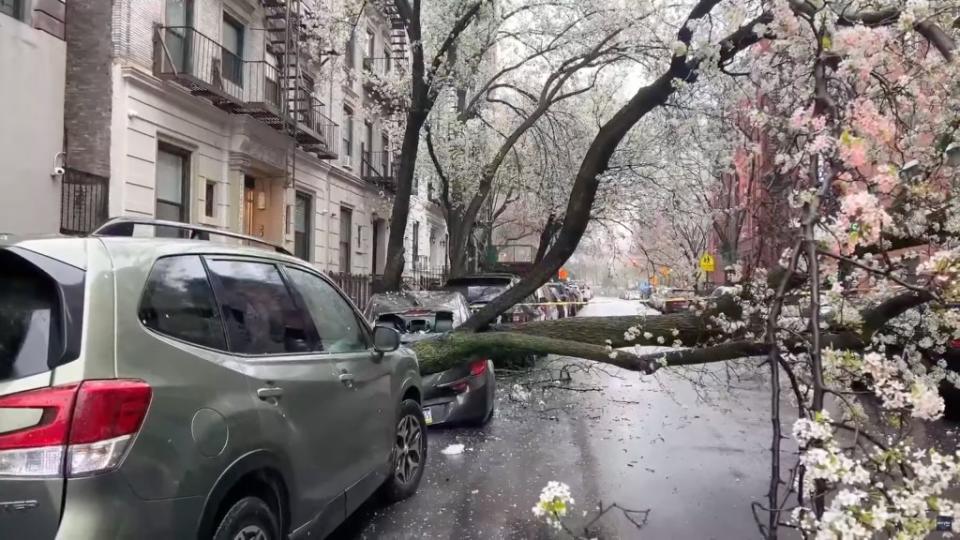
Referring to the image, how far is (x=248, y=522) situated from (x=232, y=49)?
14971mm

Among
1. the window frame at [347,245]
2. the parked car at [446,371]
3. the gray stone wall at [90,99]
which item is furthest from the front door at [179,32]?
the window frame at [347,245]

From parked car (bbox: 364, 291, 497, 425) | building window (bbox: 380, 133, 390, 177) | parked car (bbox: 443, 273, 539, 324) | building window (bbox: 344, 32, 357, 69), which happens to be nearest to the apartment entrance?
building window (bbox: 344, 32, 357, 69)

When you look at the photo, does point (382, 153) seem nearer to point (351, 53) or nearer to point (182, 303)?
point (351, 53)

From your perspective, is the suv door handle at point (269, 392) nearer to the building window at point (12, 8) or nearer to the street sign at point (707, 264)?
the street sign at point (707, 264)

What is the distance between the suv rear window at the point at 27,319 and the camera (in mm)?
2252

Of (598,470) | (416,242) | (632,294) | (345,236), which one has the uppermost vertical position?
(416,242)

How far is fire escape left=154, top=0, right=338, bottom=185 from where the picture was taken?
13.0m

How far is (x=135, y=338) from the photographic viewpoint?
2451mm

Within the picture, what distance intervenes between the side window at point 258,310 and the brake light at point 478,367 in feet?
11.6

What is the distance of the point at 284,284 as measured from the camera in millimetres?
3838

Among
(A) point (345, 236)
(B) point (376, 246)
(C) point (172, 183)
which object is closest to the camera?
(C) point (172, 183)

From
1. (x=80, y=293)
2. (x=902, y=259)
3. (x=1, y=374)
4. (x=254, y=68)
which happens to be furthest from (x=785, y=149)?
(x=254, y=68)

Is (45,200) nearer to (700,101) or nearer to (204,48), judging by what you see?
(204,48)

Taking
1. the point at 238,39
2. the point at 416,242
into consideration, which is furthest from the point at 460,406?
the point at 416,242
